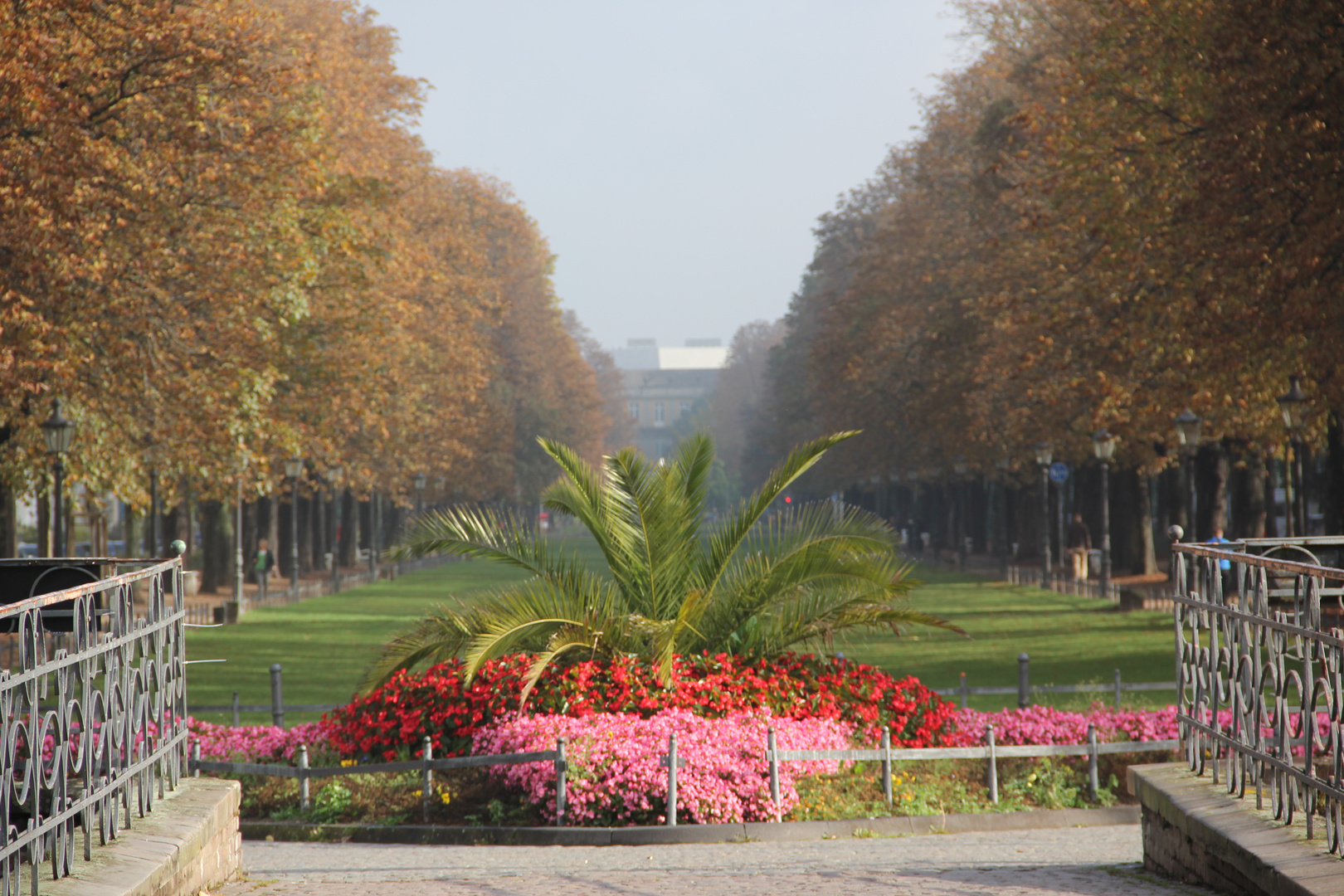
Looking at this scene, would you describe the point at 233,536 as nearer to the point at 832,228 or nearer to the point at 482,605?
the point at 482,605

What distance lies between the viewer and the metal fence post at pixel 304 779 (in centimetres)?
1123

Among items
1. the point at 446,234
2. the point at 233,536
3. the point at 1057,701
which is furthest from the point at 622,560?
the point at 446,234

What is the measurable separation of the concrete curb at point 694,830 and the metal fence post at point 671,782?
0.30 ft

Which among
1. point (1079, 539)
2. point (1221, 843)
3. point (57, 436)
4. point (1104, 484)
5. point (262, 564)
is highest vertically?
point (57, 436)

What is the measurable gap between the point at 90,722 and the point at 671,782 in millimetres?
5369

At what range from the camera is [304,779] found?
37.1 feet

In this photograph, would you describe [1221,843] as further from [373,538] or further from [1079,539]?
[373,538]

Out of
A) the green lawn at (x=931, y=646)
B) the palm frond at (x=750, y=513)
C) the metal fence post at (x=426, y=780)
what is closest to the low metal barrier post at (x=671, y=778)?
the metal fence post at (x=426, y=780)

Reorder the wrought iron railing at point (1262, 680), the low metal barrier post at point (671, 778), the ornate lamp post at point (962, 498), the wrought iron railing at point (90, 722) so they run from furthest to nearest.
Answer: the ornate lamp post at point (962, 498) < the low metal barrier post at point (671, 778) < the wrought iron railing at point (1262, 680) < the wrought iron railing at point (90, 722)

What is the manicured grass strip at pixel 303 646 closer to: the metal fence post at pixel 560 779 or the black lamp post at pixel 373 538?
the metal fence post at pixel 560 779

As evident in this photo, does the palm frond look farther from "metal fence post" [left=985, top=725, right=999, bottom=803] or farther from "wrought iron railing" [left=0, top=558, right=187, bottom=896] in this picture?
"wrought iron railing" [left=0, top=558, right=187, bottom=896]

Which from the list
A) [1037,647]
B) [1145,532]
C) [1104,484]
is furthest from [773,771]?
[1145,532]

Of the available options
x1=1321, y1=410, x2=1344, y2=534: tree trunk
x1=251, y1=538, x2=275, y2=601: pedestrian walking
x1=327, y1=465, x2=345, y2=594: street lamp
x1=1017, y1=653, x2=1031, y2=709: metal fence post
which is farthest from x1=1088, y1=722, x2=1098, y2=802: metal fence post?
x1=251, y1=538, x2=275, y2=601: pedestrian walking

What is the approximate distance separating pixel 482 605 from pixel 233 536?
27.7 meters
